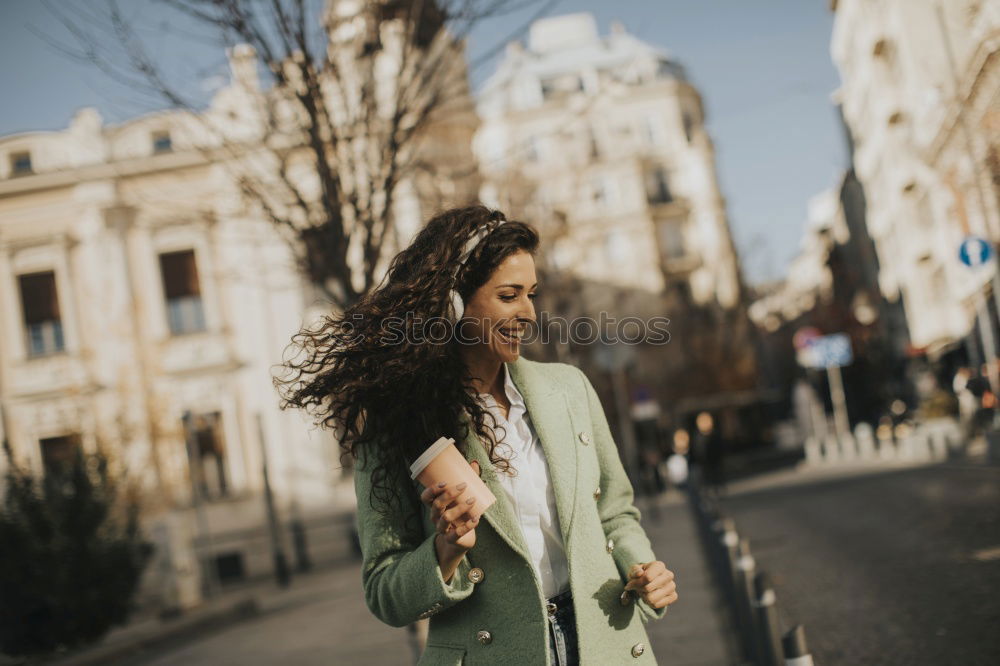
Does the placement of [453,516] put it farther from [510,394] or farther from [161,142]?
[161,142]

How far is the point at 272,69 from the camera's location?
303 inches

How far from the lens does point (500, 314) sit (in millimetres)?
2521

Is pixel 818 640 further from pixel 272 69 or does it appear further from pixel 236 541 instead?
pixel 236 541

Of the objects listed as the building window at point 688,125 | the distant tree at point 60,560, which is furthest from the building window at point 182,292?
the building window at point 688,125

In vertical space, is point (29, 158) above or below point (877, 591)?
above

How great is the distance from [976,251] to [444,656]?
14.3 m

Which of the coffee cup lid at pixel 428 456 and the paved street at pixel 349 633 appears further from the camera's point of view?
the paved street at pixel 349 633

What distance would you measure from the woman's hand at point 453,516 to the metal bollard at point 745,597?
3.21m

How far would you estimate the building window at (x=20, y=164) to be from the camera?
26297mm

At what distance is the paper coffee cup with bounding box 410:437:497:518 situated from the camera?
2170mm

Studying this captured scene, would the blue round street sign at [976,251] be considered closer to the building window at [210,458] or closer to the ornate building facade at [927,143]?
the ornate building facade at [927,143]

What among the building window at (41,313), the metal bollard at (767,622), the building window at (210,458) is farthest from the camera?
the building window at (41,313)

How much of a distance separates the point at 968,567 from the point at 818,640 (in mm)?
2101

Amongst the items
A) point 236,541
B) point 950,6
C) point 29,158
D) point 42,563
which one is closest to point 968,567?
point 42,563
